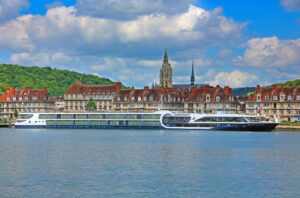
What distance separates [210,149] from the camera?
7562cm

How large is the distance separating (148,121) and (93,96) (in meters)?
57.9

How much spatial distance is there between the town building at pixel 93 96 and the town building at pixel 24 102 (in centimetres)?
818

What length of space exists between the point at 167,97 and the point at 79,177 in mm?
135715

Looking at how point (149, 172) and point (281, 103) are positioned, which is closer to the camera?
point (149, 172)

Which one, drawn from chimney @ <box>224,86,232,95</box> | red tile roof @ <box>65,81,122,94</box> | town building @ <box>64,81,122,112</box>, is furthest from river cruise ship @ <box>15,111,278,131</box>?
red tile roof @ <box>65,81,122,94</box>

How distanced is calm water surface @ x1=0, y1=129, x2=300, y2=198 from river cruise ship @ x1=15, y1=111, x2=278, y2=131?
5278cm

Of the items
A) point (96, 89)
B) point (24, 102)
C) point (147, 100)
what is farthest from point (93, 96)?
point (24, 102)

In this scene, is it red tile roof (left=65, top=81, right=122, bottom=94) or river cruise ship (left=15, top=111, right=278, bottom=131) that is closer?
river cruise ship (left=15, top=111, right=278, bottom=131)

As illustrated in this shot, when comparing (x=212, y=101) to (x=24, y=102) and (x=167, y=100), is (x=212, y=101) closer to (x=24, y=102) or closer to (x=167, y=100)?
(x=167, y=100)

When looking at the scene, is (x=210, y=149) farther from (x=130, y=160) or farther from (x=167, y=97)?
(x=167, y=97)

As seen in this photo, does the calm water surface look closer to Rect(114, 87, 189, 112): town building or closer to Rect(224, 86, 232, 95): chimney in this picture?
Rect(224, 86, 232, 95): chimney

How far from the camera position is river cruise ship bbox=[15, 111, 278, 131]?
424 feet

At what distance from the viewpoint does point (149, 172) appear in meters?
52.2

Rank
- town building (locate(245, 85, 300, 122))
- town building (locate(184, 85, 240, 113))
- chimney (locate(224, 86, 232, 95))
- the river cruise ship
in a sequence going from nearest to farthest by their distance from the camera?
the river cruise ship, town building (locate(245, 85, 300, 122)), town building (locate(184, 85, 240, 113)), chimney (locate(224, 86, 232, 95))
